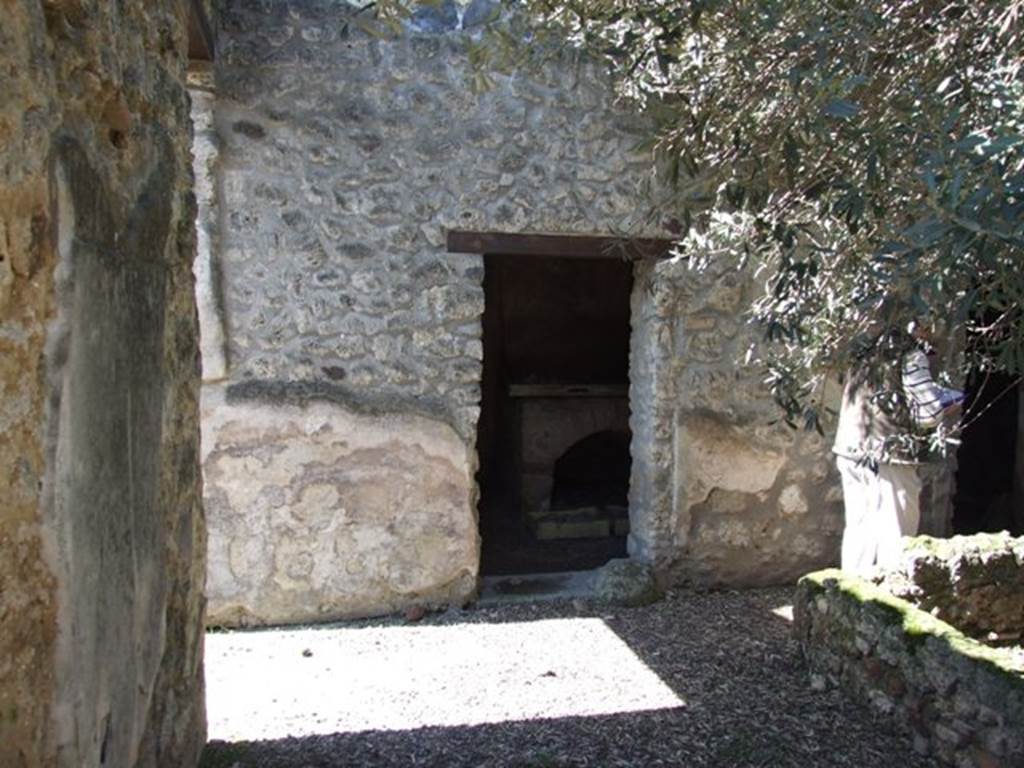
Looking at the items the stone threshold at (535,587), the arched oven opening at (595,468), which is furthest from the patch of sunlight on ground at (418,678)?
the arched oven opening at (595,468)

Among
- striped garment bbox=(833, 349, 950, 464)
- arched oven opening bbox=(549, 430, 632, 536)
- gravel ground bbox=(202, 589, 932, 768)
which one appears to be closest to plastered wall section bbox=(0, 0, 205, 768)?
gravel ground bbox=(202, 589, 932, 768)

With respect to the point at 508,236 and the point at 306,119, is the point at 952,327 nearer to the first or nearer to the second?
the point at 508,236

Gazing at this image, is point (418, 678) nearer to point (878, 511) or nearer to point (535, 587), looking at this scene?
point (535, 587)

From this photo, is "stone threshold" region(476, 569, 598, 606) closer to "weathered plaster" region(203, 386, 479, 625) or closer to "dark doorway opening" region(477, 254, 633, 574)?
"weathered plaster" region(203, 386, 479, 625)

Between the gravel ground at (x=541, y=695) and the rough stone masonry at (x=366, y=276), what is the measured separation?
48 centimetres

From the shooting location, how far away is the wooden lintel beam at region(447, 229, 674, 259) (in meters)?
4.62

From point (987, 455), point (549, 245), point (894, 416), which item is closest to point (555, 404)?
point (549, 245)

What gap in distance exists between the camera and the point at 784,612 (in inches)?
186

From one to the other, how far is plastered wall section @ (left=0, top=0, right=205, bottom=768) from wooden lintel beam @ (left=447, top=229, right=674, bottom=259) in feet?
7.56

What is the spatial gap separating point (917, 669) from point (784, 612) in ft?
5.49

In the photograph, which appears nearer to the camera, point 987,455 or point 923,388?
point 923,388

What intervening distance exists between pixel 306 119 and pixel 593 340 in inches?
170

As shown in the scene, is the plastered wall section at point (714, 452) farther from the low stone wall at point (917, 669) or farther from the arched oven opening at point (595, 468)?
the arched oven opening at point (595, 468)

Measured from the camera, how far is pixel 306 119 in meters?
4.48
